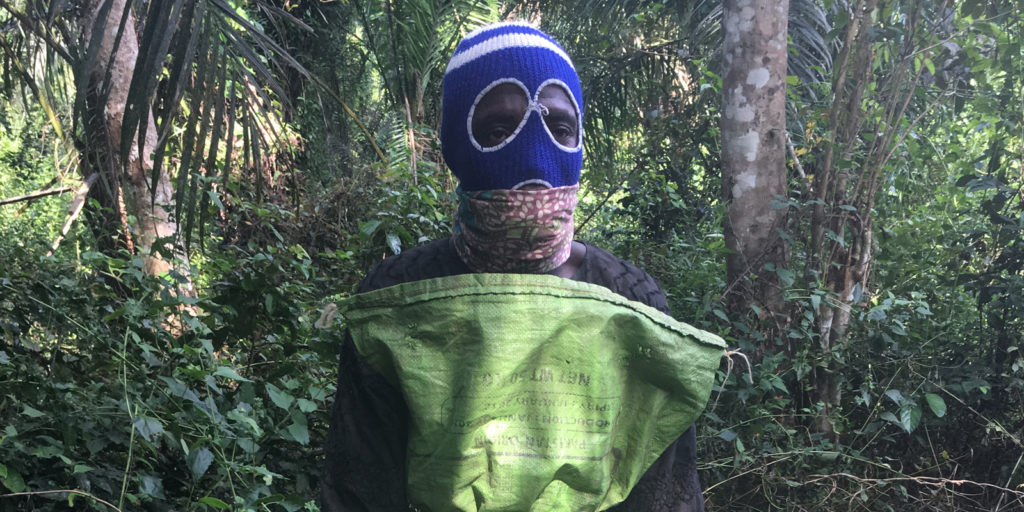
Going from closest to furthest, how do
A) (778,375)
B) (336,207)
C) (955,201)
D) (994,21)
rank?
(778,375) < (994,21) < (955,201) < (336,207)

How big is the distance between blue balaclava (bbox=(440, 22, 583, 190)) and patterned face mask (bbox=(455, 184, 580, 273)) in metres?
0.02

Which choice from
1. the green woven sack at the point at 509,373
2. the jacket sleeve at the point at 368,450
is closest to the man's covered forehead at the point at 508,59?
the green woven sack at the point at 509,373

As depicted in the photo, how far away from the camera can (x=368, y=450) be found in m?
1.21

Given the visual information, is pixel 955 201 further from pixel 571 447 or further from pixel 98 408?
pixel 98 408

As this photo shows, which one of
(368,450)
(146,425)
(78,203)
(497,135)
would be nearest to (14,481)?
(146,425)

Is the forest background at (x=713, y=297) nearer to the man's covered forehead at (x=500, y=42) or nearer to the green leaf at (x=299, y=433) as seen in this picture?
the green leaf at (x=299, y=433)

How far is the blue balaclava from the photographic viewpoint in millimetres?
1242

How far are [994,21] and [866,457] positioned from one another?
71.6 inches

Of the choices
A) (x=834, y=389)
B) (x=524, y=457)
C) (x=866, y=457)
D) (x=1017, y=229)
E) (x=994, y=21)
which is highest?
(x=994, y=21)

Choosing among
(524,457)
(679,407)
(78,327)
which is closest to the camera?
(524,457)

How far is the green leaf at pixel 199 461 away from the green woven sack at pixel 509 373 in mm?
719

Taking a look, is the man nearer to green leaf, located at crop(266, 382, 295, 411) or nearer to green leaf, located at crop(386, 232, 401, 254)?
green leaf, located at crop(266, 382, 295, 411)

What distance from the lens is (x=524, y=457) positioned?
3.54 ft

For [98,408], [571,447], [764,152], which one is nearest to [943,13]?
[764,152]
